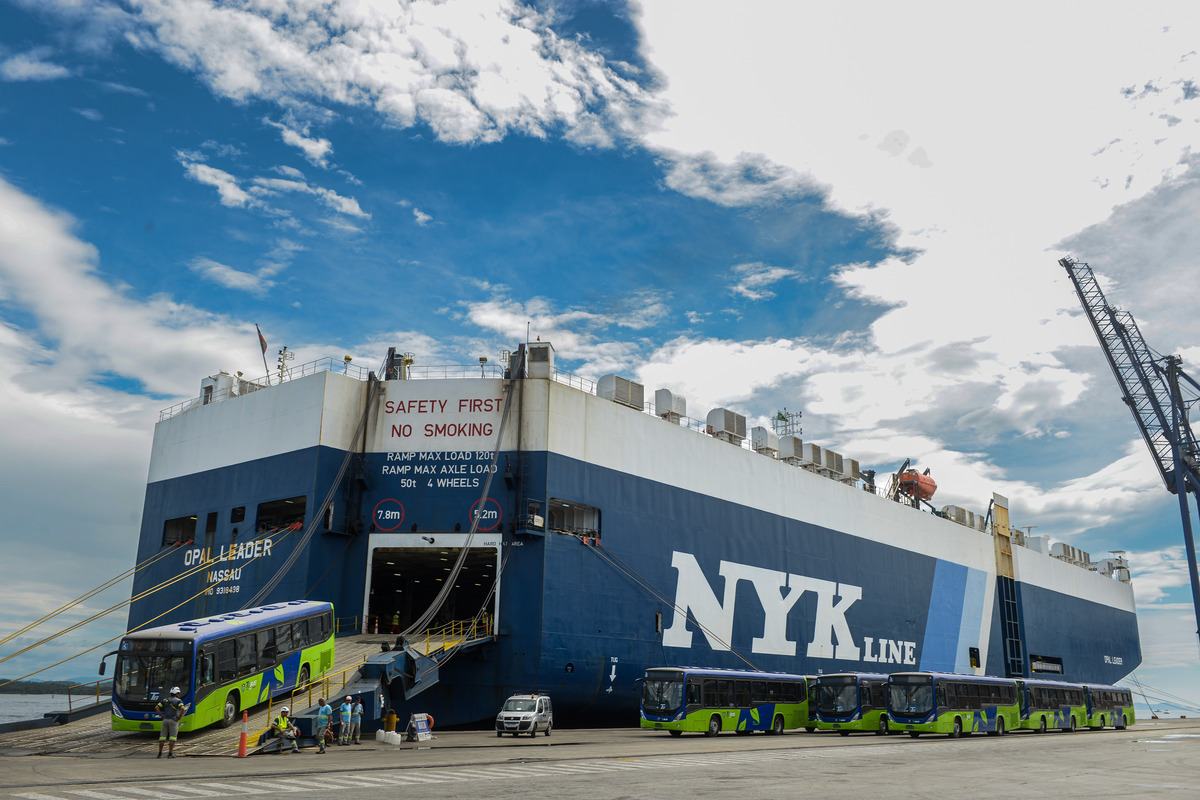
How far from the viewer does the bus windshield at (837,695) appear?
4112 centimetres

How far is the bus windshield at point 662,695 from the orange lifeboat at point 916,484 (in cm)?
3963

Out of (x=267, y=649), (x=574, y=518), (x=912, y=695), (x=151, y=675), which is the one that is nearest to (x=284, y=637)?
(x=267, y=649)

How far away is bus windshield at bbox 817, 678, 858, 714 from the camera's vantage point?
41.1m

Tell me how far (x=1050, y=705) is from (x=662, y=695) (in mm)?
25878

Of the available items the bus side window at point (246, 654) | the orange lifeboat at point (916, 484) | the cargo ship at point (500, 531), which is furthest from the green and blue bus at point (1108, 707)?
the bus side window at point (246, 654)

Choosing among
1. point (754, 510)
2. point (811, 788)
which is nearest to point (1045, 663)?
point (754, 510)

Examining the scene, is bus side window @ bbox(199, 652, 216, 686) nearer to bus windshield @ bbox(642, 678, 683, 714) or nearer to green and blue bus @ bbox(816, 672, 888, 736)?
bus windshield @ bbox(642, 678, 683, 714)

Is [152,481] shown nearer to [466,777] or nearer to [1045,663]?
[466,777]

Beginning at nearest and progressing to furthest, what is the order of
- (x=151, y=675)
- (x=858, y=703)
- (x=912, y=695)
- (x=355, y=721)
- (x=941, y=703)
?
1. (x=151, y=675)
2. (x=355, y=721)
3. (x=941, y=703)
4. (x=912, y=695)
5. (x=858, y=703)

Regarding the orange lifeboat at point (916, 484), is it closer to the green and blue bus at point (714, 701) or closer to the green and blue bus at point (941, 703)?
the green and blue bus at point (941, 703)

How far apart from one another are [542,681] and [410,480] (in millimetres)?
10859

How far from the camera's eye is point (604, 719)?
40594 mm

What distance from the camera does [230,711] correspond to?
27.5m

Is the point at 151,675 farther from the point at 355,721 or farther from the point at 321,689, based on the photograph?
the point at 355,721
